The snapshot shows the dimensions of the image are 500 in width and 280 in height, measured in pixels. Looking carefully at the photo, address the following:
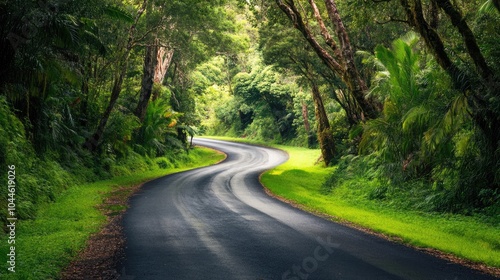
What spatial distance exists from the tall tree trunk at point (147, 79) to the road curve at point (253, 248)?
13.1m

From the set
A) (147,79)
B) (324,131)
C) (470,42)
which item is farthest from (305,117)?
(470,42)

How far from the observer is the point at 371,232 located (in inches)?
404

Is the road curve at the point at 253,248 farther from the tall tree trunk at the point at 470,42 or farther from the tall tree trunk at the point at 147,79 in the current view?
the tall tree trunk at the point at 147,79

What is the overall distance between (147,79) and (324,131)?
11.8m

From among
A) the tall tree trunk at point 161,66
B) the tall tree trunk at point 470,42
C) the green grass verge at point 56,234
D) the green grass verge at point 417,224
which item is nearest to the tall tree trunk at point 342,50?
the green grass verge at point 417,224

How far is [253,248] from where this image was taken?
8180 mm

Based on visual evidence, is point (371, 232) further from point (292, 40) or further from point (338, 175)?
point (292, 40)

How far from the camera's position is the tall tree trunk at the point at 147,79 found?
1003 inches

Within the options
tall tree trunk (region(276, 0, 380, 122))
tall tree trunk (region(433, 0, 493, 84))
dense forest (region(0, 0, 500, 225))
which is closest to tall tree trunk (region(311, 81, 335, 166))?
dense forest (region(0, 0, 500, 225))

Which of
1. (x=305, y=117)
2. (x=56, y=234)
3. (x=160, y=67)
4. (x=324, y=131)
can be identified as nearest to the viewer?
(x=56, y=234)

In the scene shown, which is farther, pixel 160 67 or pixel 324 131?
pixel 160 67

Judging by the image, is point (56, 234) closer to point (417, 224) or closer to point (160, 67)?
point (417, 224)

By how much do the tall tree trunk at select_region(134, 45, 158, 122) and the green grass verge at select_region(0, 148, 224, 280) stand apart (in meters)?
10.4

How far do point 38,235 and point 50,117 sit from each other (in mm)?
7382
